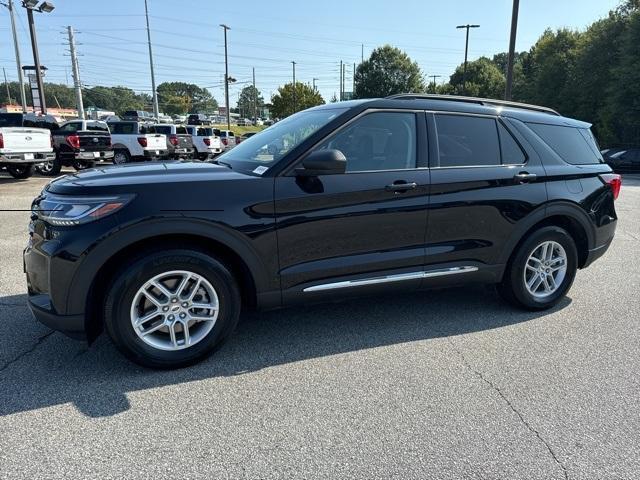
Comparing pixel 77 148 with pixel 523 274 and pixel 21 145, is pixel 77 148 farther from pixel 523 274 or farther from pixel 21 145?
pixel 523 274

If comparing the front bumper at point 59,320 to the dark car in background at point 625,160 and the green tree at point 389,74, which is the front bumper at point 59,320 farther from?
the green tree at point 389,74

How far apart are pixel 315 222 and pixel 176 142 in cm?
1768

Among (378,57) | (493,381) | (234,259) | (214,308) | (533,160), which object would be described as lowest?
(493,381)

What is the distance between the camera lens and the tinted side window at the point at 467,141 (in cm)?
383

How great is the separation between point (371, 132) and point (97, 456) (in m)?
2.71

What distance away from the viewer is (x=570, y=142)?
4512 mm

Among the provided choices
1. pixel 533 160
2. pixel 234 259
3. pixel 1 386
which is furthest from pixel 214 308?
pixel 533 160

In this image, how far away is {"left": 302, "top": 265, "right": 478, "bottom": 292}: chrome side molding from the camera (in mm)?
3453

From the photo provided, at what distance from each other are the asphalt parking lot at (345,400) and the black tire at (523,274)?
0.15 meters

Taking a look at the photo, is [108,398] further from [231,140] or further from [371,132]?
[231,140]

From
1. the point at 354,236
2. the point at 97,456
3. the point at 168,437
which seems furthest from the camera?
the point at 354,236

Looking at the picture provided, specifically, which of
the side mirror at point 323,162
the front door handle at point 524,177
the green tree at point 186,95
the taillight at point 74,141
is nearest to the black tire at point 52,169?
the taillight at point 74,141

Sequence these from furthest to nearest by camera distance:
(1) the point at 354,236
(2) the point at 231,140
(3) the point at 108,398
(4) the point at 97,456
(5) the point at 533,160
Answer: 1. (2) the point at 231,140
2. (5) the point at 533,160
3. (1) the point at 354,236
4. (3) the point at 108,398
5. (4) the point at 97,456

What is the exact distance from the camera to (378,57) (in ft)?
211
